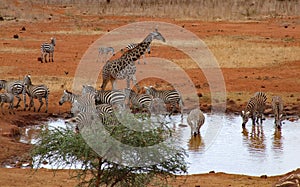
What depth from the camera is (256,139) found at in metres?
18.3

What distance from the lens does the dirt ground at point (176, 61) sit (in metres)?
14.4

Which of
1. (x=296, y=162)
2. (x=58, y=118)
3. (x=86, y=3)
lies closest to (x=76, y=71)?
(x=58, y=118)

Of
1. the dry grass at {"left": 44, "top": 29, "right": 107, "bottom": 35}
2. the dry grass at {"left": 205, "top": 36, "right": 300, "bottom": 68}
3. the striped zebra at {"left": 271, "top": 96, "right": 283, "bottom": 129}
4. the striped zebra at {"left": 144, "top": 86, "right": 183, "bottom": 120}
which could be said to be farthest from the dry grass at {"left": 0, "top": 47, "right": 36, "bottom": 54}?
the striped zebra at {"left": 271, "top": 96, "right": 283, "bottom": 129}

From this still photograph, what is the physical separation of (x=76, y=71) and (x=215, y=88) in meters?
5.69

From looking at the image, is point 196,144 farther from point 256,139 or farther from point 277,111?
point 277,111

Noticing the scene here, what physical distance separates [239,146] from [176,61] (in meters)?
13.2

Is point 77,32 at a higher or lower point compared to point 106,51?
lower

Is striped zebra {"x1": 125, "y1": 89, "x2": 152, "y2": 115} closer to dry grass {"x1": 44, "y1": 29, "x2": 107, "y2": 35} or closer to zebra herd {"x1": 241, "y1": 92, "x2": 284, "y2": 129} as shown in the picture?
zebra herd {"x1": 241, "y1": 92, "x2": 284, "y2": 129}

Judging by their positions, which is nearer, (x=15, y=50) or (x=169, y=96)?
(x=169, y=96)

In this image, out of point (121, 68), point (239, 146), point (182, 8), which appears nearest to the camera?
point (239, 146)

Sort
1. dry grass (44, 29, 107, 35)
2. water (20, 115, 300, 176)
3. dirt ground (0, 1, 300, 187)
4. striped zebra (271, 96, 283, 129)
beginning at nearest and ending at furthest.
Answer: dirt ground (0, 1, 300, 187)
water (20, 115, 300, 176)
striped zebra (271, 96, 283, 129)
dry grass (44, 29, 107, 35)

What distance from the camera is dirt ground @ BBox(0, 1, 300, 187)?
14398 mm

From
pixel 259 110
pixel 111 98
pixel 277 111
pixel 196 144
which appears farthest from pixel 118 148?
pixel 259 110

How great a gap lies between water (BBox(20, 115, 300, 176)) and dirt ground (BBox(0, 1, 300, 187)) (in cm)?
100
